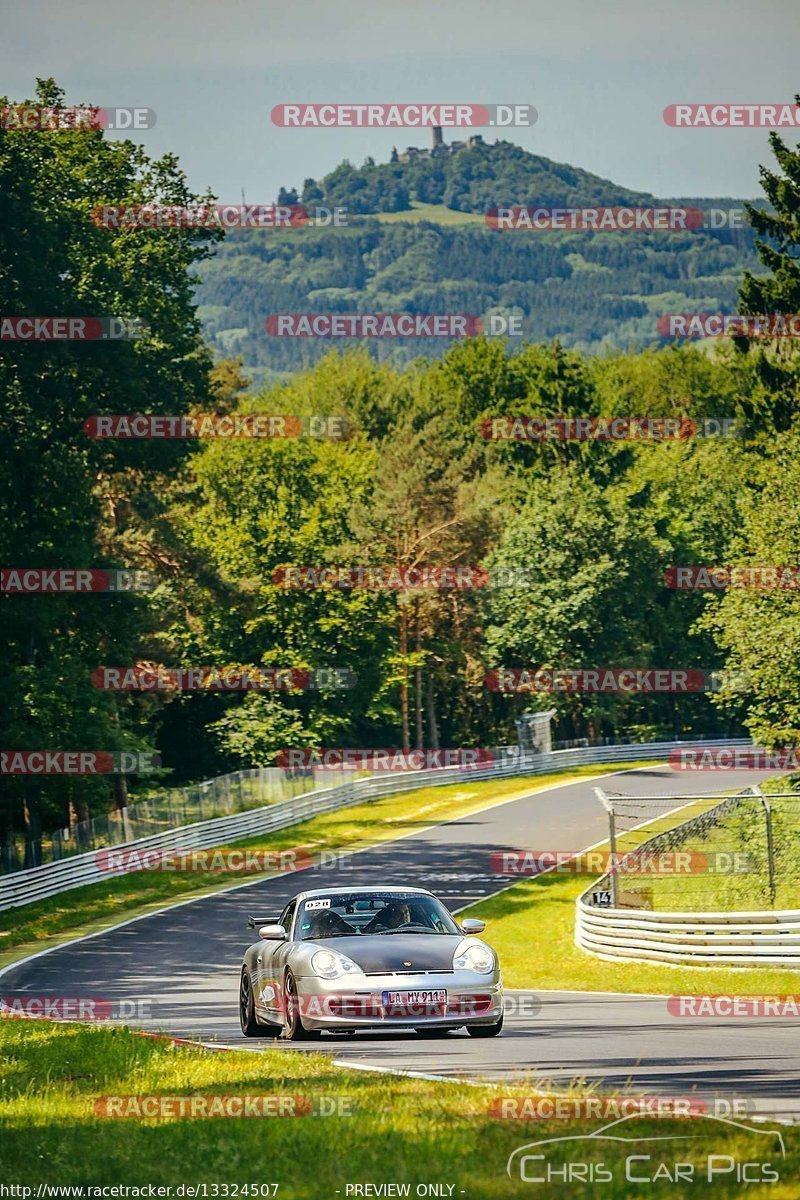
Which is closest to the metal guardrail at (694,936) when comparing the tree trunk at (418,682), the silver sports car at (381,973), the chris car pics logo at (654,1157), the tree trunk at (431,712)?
the silver sports car at (381,973)

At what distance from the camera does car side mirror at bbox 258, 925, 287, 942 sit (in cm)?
1503

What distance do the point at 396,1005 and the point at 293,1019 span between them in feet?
3.71

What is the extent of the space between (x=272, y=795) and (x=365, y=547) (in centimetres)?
2133

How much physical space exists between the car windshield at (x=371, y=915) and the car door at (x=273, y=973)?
0.23 meters

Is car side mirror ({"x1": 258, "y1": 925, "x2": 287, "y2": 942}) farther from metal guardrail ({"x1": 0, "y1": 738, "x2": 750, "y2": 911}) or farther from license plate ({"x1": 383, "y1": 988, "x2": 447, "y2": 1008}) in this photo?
metal guardrail ({"x1": 0, "y1": 738, "x2": 750, "y2": 911})

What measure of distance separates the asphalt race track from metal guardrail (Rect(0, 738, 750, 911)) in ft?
11.4

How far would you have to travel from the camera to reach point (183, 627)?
230ft

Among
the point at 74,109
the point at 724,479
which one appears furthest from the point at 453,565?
the point at 74,109

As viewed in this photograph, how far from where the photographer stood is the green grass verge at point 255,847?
36.2 meters

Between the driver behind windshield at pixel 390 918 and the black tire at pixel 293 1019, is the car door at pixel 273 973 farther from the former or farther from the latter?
the driver behind windshield at pixel 390 918

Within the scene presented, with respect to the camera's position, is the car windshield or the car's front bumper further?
the car windshield

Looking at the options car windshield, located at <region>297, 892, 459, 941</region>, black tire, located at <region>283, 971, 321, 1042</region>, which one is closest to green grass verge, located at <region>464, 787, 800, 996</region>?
car windshield, located at <region>297, 892, 459, 941</region>

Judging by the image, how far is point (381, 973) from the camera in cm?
1370

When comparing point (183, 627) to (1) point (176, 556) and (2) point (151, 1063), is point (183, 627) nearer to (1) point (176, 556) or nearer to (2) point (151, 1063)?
(1) point (176, 556)
